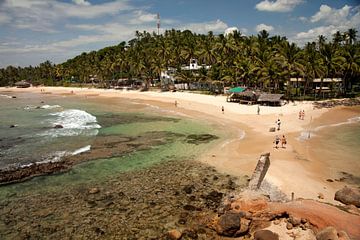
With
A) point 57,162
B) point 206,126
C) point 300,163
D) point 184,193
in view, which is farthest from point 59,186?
point 206,126

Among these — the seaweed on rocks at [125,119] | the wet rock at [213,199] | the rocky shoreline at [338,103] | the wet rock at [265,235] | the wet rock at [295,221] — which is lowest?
the wet rock at [213,199]

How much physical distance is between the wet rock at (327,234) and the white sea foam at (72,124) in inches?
1147

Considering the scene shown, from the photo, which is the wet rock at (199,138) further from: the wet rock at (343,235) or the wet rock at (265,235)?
the wet rock at (343,235)

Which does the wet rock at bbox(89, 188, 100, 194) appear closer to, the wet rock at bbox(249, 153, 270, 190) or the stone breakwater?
the stone breakwater

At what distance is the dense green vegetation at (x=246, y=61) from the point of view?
52406 mm

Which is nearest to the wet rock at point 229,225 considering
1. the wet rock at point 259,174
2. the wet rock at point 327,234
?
the wet rock at point 327,234

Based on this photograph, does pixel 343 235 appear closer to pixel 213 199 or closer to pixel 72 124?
pixel 213 199

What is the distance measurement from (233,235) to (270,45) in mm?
58059

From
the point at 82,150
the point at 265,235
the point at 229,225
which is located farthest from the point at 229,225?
the point at 82,150

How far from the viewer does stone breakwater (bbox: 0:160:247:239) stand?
1509cm

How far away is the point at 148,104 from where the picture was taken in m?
63.0

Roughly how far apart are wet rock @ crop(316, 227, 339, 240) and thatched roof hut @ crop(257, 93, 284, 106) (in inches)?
1442

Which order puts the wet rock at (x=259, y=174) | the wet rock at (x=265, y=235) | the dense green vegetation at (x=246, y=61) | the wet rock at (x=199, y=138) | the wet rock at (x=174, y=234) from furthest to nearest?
the dense green vegetation at (x=246, y=61), the wet rock at (x=199, y=138), the wet rock at (x=259, y=174), the wet rock at (x=174, y=234), the wet rock at (x=265, y=235)

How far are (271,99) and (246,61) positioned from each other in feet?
46.9
